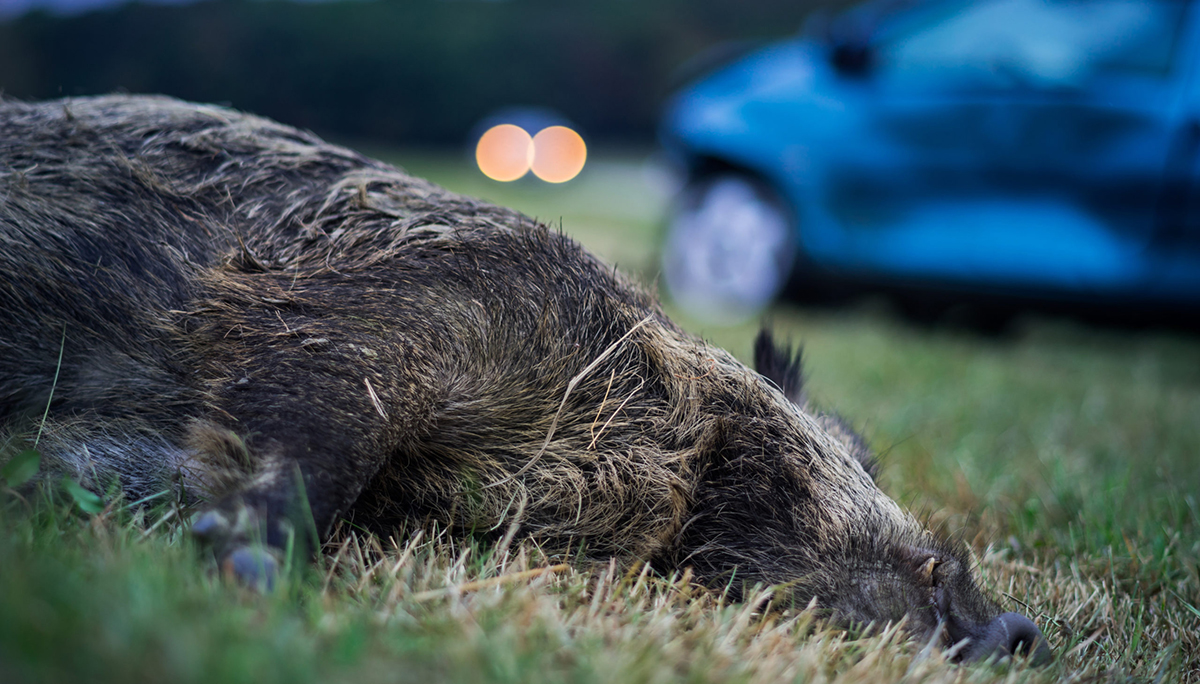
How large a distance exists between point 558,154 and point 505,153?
1.22 m

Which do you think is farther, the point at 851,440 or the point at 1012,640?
the point at 851,440

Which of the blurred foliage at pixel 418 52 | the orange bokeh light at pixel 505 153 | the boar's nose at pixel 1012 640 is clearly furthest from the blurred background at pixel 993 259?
the orange bokeh light at pixel 505 153

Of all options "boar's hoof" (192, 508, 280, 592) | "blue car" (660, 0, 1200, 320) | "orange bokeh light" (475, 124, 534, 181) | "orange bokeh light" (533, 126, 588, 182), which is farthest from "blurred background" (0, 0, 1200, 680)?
"orange bokeh light" (533, 126, 588, 182)

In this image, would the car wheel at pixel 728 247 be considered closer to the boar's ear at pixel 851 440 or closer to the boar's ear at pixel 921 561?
the boar's ear at pixel 851 440

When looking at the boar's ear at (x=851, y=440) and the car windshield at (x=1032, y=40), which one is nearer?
the boar's ear at (x=851, y=440)

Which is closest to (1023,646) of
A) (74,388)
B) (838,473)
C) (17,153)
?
(838,473)

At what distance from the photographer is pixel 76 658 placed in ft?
3.47

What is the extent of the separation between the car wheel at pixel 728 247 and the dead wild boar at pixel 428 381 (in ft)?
14.5

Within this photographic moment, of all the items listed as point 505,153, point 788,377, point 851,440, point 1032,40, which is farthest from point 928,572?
point 505,153

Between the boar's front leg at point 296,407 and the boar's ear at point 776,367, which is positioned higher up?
the boar's ear at point 776,367

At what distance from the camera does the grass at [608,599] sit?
114 centimetres

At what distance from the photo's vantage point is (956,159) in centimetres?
605

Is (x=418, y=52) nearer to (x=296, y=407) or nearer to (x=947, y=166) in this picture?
(x=947, y=166)

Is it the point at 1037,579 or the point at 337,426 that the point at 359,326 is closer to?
the point at 337,426
